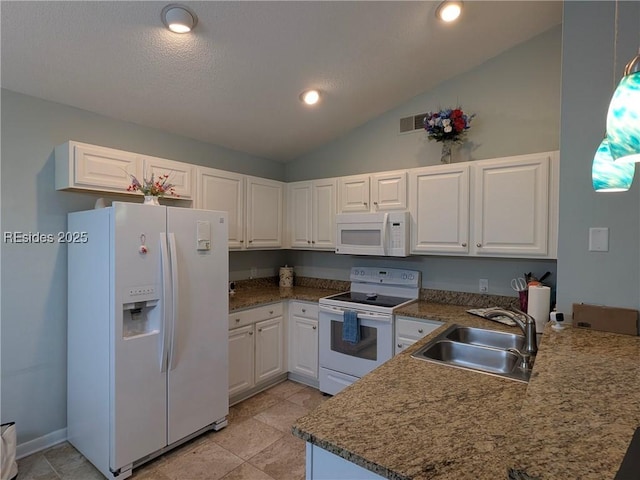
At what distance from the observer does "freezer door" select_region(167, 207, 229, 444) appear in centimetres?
230

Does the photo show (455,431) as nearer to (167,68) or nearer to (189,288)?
(189,288)

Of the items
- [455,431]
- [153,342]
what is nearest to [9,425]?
[153,342]

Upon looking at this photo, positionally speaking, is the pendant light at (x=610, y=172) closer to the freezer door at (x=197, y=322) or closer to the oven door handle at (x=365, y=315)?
the oven door handle at (x=365, y=315)

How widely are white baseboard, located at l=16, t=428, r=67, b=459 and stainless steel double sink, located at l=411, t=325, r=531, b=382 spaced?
2.62 meters

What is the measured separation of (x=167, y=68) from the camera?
2.23m

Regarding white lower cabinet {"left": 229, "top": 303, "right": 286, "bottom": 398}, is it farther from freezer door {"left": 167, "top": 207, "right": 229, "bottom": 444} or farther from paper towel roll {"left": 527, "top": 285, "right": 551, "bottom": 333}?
paper towel roll {"left": 527, "top": 285, "right": 551, "bottom": 333}

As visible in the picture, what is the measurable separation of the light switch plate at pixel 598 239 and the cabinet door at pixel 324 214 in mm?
2137

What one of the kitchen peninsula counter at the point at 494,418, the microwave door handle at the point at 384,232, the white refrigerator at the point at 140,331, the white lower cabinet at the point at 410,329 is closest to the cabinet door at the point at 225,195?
the white refrigerator at the point at 140,331

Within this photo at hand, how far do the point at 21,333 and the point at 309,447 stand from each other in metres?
2.34

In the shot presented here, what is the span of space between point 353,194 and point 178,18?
6.63ft

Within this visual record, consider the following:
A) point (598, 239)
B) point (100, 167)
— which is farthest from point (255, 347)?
point (598, 239)

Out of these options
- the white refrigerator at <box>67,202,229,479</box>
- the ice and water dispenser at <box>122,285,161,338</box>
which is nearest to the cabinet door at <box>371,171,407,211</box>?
the white refrigerator at <box>67,202,229,479</box>

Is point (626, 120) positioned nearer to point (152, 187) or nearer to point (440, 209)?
point (440, 209)

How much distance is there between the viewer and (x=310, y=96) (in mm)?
2830
